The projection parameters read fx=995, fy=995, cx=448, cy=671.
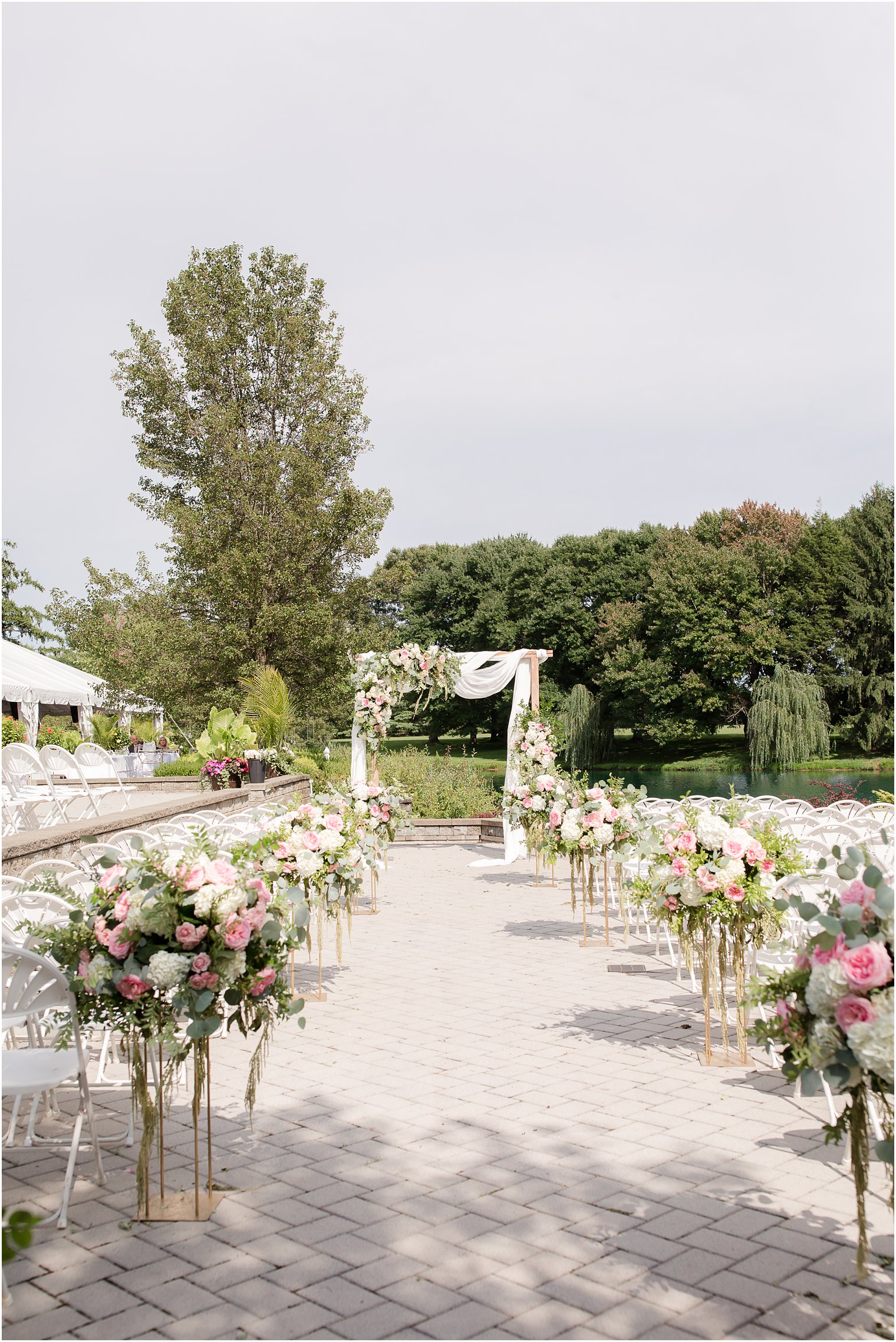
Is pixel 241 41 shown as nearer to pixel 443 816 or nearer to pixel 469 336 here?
Answer: pixel 469 336

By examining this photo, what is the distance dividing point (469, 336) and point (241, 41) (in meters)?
9.34

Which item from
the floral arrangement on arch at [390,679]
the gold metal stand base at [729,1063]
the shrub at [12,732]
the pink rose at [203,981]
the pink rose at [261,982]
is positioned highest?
the floral arrangement on arch at [390,679]

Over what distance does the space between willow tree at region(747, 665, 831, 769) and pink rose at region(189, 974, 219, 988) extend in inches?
1237

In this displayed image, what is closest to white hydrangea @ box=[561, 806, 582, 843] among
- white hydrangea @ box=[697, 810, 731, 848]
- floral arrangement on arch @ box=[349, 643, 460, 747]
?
white hydrangea @ box=[697, 810, 731, 848]

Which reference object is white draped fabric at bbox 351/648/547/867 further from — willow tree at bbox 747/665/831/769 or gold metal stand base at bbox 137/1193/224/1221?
willow tree at bbox 747/665/831/769

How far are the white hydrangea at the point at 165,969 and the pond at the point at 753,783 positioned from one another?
76.2ft

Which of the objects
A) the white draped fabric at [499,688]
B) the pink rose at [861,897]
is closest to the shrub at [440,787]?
the white draped fabric at [499,688]

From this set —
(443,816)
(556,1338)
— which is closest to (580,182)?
(556,1338)

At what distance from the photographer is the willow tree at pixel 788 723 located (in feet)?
106

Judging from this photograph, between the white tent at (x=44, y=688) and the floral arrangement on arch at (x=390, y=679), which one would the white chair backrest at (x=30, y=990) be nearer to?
the floral arrangement on arch at (x=390, y=679)

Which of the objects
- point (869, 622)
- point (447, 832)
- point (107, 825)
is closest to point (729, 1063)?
point (107, 825)

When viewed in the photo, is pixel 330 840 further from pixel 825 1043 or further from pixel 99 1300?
pixel 825 1043

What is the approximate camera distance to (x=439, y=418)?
2161 centimetres

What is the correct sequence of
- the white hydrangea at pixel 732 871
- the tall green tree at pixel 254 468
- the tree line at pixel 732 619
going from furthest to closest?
the tree line at pixel 732 619
the tall green tree at pixel 254 468
the white hydrangea at pixel 732 871
